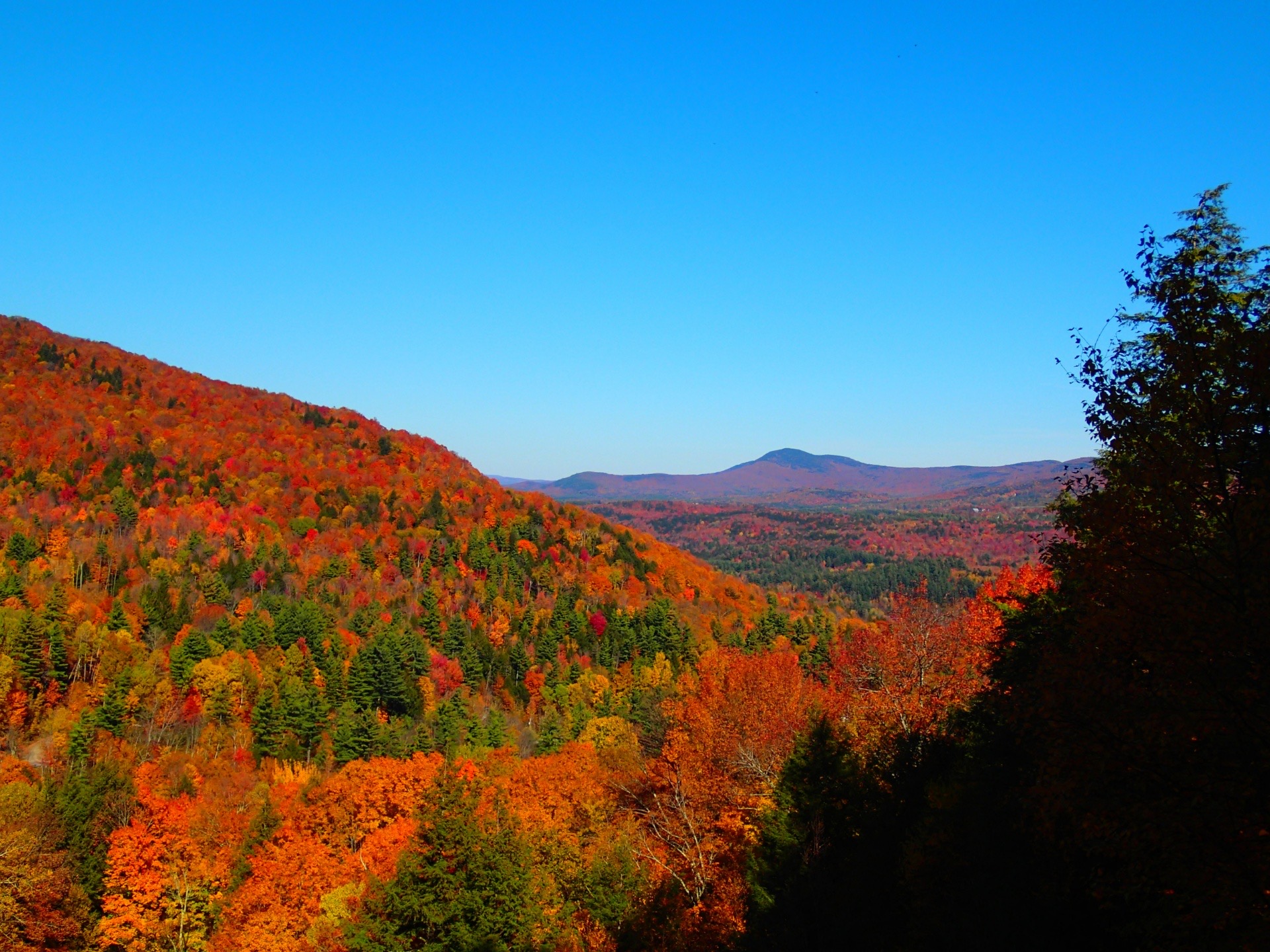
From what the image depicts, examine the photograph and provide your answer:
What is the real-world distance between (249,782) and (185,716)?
15.4 m

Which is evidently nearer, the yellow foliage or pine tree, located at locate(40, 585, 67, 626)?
the yellow foliage

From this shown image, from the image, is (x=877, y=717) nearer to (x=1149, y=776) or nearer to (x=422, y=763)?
(x=1149, y=776)

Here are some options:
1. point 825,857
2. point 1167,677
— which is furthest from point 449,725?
point 1167,677

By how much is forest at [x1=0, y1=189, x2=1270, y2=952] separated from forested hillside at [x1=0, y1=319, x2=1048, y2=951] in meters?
0.28

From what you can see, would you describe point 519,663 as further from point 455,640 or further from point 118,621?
point 118,621

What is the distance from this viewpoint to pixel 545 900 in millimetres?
24641

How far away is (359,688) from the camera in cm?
7025

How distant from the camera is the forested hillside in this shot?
2642 centimetres

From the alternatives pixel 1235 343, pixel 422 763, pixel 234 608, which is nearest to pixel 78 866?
pixel 422 763

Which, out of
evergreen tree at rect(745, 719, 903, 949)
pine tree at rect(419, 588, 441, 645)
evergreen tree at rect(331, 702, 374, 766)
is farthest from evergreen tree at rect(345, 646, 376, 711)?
evergreen tree at rect(745, 719, 903, 949)

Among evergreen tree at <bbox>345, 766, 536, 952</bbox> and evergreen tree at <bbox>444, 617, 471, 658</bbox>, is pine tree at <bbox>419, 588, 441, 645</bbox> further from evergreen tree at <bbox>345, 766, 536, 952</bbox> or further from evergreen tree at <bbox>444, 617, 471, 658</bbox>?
evergreen tree at <bbox>345, 766, 536, 952</bbox>

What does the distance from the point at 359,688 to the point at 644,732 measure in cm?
2836

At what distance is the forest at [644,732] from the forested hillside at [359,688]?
276 mm

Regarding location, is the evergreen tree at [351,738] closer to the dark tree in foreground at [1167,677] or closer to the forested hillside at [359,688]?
the forested hillside at [359,688]
